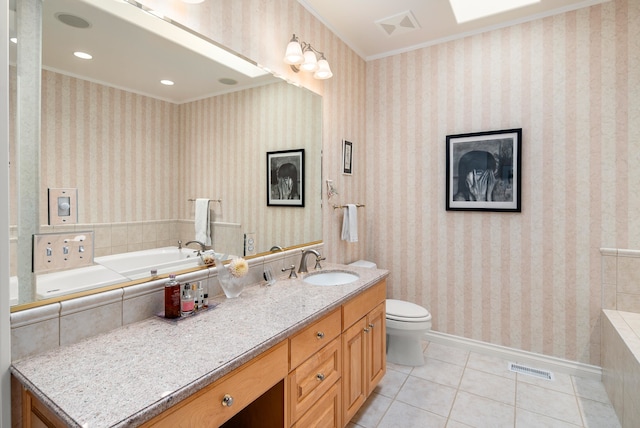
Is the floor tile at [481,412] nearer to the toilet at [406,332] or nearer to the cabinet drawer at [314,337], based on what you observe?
the toilet at [406,332]

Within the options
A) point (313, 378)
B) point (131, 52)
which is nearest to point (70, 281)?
point (131, 52)

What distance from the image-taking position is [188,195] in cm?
155

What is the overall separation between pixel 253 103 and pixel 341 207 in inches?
46.1

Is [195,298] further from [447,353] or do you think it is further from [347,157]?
[447,353]

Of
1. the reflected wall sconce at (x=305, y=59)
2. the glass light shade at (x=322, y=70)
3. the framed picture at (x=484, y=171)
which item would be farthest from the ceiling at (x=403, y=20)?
the framed picture at (x=484, y=171)

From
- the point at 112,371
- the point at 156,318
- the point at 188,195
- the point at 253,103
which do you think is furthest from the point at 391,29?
the point at 112,371

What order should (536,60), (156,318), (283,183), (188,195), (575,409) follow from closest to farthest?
1. (156,318)
2. (188,195)
3. (575,409)
4. (283,183)
5. (536,60)

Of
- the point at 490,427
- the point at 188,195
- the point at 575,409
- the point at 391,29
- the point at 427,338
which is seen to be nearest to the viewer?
the point at 188,195

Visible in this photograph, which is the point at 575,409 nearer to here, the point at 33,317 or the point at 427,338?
the point at 427,338

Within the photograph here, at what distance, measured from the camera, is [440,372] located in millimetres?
2461

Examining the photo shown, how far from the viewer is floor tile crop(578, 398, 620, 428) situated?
1.89 m

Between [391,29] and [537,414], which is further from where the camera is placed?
[391,29]

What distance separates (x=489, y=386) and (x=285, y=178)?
78.7 inches

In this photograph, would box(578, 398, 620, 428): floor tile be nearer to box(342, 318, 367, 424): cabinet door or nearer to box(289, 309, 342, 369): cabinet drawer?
box(342, 318, 367, 424): cabinet door
